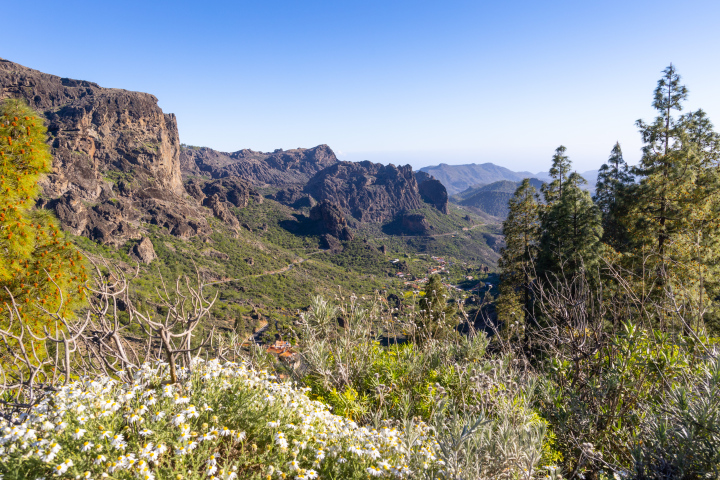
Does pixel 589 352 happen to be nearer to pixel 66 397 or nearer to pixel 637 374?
pixel 637 374

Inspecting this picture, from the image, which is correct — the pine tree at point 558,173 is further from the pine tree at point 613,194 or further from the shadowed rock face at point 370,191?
the shadowed rock face at point 370,191

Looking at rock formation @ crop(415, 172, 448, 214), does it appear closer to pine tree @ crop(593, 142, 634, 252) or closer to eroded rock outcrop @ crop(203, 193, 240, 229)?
eroded rock outcrop @ crop(203, 193, 240, 229)

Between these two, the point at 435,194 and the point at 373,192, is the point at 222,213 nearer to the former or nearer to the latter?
the point at 373,192

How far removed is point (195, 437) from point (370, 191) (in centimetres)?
16463

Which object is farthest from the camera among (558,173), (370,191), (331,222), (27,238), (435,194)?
(370,191)

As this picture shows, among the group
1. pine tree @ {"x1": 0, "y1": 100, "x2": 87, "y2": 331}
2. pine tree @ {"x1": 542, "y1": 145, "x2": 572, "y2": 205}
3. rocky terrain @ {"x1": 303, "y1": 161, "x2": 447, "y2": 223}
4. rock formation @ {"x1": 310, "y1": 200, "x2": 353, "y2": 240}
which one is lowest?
rock formation @ {"x1": 310, "y1": 200, "x2": 353, "y2": 240}

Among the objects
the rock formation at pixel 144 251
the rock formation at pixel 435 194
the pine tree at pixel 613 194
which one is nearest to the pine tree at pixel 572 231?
the pine tree at pixel 613 194

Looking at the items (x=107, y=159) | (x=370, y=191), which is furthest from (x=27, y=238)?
(x=370, y=191)

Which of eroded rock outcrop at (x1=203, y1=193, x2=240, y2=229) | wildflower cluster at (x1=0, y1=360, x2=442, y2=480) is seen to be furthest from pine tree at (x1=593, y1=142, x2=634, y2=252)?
eroded rock outcrop at (x1=203, y1=193, x2=240, y2=229)

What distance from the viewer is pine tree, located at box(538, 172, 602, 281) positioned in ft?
42.5

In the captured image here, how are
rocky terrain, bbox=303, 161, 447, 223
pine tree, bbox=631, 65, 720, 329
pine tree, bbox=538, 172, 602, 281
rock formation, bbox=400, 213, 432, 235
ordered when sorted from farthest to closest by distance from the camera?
rocky terrain, bbox=303, 161, 447, 223 → rock formation, bbox=400, 213, 432, 235 → pine tree, bbox=538, 172, 602, 281 → pine tree, bbox=631, 65, 720, 329

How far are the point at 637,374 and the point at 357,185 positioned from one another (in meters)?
171

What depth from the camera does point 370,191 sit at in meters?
165

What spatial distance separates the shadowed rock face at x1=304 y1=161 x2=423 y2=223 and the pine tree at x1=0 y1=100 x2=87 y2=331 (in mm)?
146286
